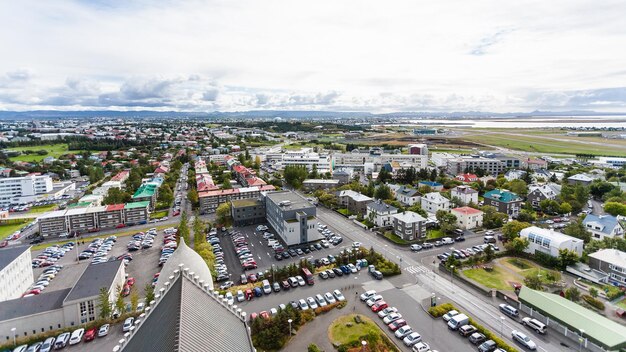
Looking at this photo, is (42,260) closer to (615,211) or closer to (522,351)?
(522,351)

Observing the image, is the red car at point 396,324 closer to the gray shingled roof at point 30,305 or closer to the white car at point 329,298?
the white car at point 329,298

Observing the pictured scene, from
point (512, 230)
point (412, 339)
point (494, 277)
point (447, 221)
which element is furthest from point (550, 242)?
point (412, 339)

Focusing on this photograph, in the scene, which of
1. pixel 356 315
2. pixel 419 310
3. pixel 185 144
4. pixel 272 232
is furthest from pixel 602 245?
pixel 185 144

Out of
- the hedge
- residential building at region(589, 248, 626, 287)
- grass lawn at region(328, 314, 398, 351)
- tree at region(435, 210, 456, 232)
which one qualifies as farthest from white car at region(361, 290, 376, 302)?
residential building at region(589, 248, 626, 287)

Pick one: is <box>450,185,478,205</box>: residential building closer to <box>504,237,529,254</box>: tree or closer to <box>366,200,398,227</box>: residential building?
<box>366,200,398,227</box>: residential building

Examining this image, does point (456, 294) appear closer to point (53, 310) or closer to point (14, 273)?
point (53, 310)
